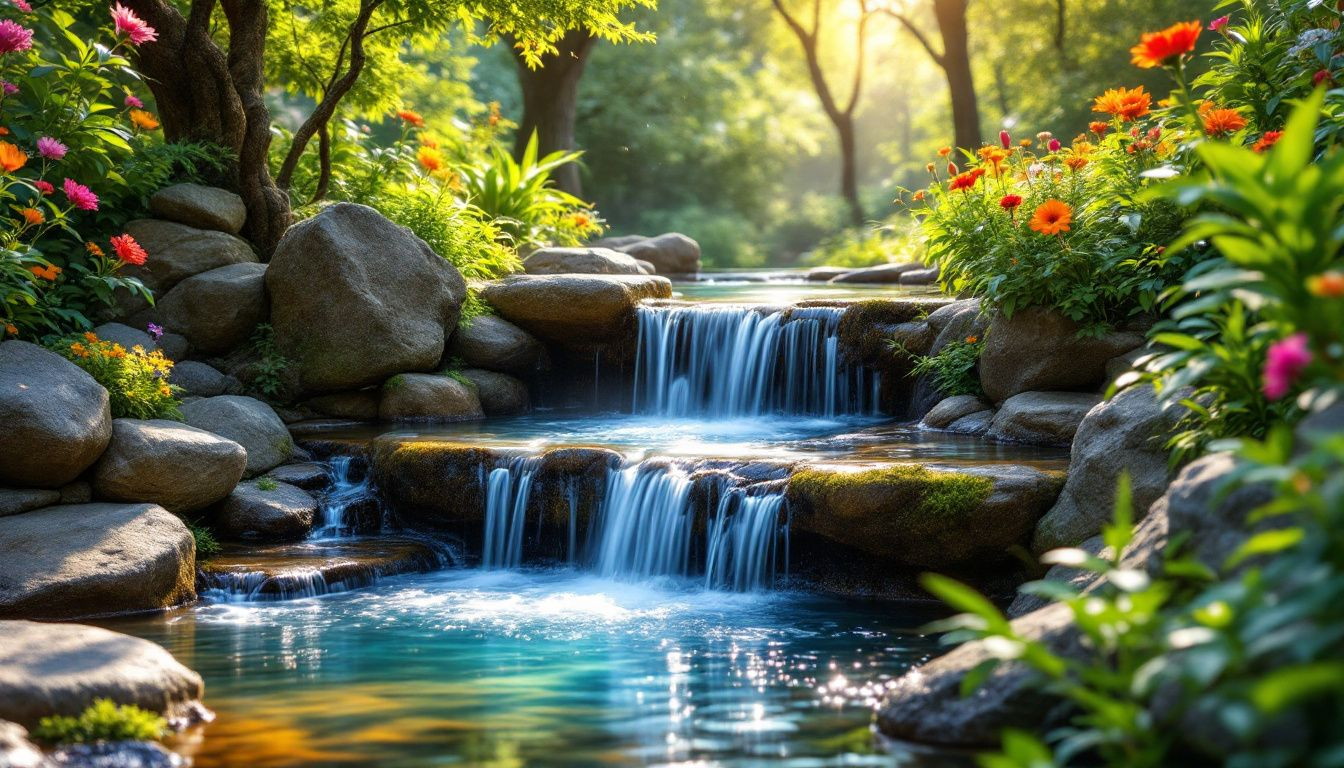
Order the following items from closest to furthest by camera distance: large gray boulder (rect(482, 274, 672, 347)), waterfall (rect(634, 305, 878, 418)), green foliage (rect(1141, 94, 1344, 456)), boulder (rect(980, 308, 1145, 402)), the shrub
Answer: green foliage (rect(1141, 94, 1344, 456))
the shrub
boulder (rect(980, 308, 1145, 402))
waterfall (rect(634, 305, 878, 418))
large gray boulder (rect(482, 274, 672, 347))

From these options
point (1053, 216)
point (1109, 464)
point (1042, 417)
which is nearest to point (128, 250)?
point (1053, 216)

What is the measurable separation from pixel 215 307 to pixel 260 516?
9.25 feet

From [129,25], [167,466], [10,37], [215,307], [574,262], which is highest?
[129,25]

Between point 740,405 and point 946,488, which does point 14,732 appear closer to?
point 946,488

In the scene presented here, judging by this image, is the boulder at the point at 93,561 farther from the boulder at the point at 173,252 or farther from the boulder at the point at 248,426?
the boulder at the point at 173,252

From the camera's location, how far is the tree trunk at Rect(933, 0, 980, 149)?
21.2 meters

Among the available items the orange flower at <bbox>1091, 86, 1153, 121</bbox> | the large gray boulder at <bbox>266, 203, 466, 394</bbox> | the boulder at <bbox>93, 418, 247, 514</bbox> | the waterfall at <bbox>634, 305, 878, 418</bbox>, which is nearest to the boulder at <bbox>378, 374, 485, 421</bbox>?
the large gray boulder at <bbox>266, 203, 466, 394</bbox>

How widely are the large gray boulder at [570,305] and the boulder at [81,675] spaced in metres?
6.63

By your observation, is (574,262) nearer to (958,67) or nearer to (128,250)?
(128,250)

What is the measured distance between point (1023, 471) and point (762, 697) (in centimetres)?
253

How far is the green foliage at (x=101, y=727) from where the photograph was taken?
178 inches

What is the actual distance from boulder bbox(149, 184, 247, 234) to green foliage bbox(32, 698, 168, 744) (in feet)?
23.4

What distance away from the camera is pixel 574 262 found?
1352 cm

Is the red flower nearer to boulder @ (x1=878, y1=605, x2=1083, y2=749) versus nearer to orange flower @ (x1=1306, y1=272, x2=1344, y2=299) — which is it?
boulder @ (x1=878, y1=605, x2=1083, y2=749)
